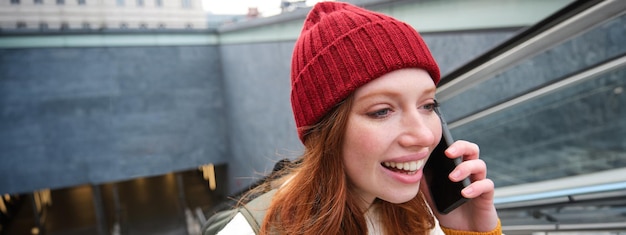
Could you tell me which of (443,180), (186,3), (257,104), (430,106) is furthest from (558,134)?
(186,3)

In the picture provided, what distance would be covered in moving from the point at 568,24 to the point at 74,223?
15076mm

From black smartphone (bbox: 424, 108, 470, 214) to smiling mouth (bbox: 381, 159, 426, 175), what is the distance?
0.19m

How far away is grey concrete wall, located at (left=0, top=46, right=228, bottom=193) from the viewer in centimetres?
1016

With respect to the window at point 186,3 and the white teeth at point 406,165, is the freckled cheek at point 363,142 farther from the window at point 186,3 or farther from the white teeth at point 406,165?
the window at point 186,3

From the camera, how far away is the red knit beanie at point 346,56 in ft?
3.41

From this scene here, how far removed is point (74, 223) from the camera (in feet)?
42.0

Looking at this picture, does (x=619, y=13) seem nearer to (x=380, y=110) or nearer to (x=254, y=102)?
(x=380, y=110)

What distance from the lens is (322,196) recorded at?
1113 millimetres

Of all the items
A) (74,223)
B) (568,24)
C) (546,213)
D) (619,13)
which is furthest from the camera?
(74,223)

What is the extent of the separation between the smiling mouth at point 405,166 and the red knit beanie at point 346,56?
236mm

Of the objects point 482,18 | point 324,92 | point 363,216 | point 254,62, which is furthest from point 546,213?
point 254,62

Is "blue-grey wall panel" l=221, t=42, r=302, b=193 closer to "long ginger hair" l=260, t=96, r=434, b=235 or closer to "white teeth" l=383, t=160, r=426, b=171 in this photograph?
"long ginger hair" l=260, t=96, r=434, b=235

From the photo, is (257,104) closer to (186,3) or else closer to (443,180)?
(186,3)

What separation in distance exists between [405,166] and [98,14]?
11586 mm
